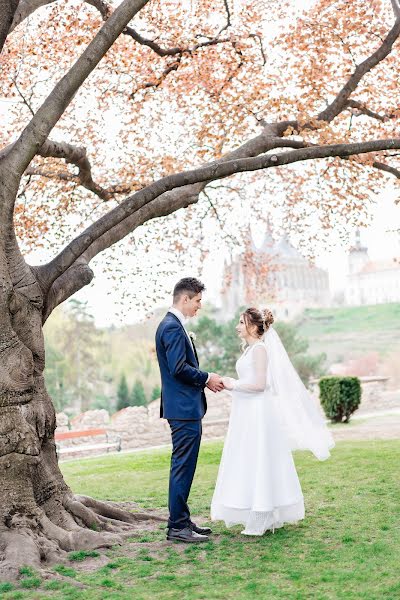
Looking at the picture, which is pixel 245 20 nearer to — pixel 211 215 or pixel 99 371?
pixel 211 215

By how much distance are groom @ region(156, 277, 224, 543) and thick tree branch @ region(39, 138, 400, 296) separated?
3.12 ft

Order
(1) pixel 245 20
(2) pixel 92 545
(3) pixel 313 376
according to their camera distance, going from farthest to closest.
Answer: (3) pixel 313 376 < (1) pixel 245 20 < (2) pixel 92 545

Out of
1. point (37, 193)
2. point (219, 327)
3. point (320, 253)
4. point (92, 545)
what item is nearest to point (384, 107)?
point (320, 253)

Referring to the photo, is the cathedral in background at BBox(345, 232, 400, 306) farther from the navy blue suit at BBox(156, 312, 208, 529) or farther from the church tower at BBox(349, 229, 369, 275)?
the navy blue suit at BBox(156, 312, 208, 529)

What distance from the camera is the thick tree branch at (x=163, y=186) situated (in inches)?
261

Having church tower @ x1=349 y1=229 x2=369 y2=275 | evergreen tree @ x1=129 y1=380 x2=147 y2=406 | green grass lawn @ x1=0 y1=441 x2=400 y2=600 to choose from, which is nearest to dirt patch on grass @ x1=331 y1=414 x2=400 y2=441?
green grass lawn @ x1=0 y1=441 x2=400 y2=600

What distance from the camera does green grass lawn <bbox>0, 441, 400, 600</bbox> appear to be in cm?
470

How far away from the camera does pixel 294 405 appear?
6.59 meters

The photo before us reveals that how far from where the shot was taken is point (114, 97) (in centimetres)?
1158

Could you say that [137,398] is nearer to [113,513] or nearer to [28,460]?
[113,513]

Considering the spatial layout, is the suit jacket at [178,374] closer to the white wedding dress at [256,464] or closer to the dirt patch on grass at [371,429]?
the white wedding dress at [256,464]

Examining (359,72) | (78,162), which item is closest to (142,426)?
(78,162)

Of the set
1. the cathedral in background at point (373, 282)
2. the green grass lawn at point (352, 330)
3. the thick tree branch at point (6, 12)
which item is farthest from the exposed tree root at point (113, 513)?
the cathedral in background at point (373, 282)

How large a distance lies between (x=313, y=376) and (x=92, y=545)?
3068 centimetres
